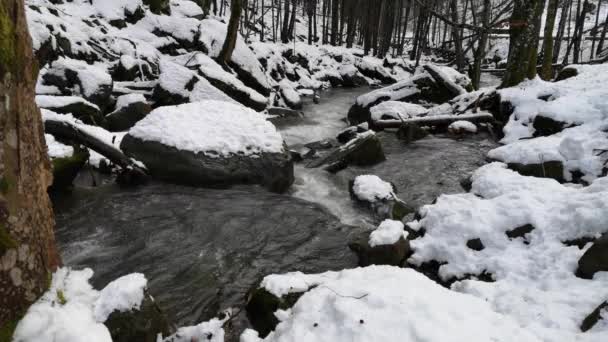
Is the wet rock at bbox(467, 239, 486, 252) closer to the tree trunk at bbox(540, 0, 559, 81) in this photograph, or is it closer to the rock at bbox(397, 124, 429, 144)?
the rock at bbox(397, 124, 429, 144)

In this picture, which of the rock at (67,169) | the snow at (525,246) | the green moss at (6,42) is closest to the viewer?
the green moss at (6,42)

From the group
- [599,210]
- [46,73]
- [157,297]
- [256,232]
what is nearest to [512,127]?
[599,210]

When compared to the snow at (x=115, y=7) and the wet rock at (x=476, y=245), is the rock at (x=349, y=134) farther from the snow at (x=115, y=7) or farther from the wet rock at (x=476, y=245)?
the snow at (x=115, y=7)

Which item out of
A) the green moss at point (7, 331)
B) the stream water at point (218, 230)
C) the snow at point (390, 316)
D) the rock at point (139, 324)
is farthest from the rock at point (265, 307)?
the green moss at point (7, 331)

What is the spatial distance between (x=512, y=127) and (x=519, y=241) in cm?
527

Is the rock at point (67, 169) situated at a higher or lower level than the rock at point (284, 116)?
lower

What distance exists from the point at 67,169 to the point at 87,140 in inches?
24.4

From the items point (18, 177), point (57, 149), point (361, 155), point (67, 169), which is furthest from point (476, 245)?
point (57, 149)

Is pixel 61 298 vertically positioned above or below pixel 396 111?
below

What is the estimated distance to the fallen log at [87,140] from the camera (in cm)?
586

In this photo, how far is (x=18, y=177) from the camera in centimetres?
193

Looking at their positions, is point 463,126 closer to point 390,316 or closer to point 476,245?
point 476,245

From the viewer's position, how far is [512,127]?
879cm

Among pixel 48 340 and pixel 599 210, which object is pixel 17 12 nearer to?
pixel 48 340
